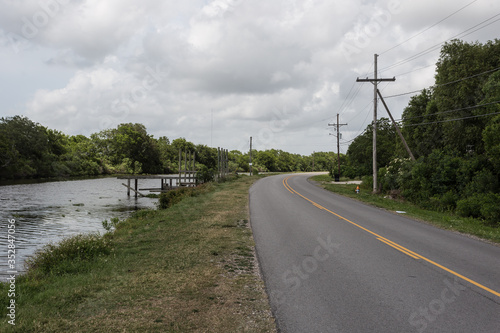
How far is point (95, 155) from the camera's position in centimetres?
9681

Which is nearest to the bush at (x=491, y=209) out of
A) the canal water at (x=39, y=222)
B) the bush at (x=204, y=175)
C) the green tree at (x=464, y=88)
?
the green tree at (x=464, y=88)

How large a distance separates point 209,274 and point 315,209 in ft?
40.7

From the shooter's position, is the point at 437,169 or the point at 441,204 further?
Result: the point at 437,169

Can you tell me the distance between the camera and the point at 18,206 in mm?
27016

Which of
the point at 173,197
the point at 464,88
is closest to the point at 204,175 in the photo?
the point at 173,197

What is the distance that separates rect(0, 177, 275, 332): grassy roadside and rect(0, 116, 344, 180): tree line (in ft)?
110

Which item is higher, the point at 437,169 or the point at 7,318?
the point at 437,169

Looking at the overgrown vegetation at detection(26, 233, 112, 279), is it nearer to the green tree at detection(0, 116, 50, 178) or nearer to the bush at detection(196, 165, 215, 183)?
the bush at detection(196, 165, 215, 183)

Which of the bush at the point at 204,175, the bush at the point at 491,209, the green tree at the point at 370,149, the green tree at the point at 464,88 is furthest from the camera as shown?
the green tree at the point at 370,149

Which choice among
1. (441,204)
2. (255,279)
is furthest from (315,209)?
(255,279)

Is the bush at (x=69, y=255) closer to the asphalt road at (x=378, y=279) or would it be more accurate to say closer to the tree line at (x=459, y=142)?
the asphalt road at (x=378, y=279)

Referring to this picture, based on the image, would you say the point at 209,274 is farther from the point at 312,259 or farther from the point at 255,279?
the point at 312,259

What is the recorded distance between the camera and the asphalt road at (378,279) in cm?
501

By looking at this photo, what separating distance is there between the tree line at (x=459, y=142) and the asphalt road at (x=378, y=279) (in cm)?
878
